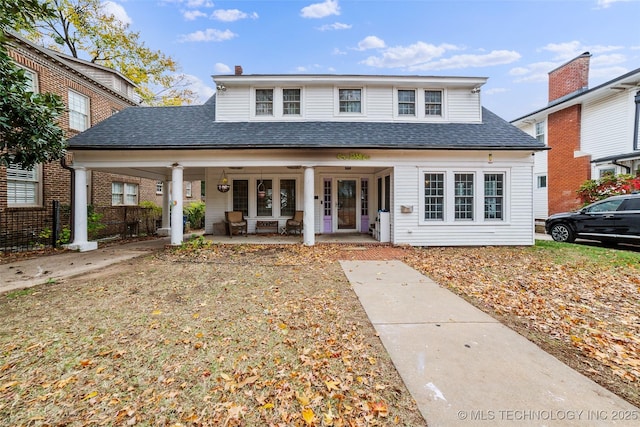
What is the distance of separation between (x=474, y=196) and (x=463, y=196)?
0.38 m

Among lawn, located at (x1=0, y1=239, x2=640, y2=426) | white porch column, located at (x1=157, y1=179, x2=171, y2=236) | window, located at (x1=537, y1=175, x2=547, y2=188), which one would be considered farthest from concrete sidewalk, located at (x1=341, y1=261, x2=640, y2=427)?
window, located at (x1=537, y1=175, x2=547, y2=188)

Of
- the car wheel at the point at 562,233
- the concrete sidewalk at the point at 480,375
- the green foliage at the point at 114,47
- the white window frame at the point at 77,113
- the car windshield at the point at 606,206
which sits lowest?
the concrete sidewalk at the point at 480,375

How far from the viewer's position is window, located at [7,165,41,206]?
951 centimetres

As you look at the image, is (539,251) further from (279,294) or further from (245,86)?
(245,86)

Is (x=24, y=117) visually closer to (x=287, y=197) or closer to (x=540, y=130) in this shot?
(x=287, y=197)

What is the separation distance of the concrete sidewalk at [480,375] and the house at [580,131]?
13.5m

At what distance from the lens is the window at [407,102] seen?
11.1m

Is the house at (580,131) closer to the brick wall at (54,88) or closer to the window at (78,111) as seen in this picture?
the brick wall at (54,88)

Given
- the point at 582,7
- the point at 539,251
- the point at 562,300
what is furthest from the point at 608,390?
the point at 582,7

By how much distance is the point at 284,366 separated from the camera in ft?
8.99

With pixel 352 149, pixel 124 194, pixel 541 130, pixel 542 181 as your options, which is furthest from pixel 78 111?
pixel 542 181

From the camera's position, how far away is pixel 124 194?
14875 mm

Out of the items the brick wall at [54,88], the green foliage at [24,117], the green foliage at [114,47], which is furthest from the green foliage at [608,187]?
the green foliage at [114,47]

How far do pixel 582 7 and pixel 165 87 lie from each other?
25006 millimetres
